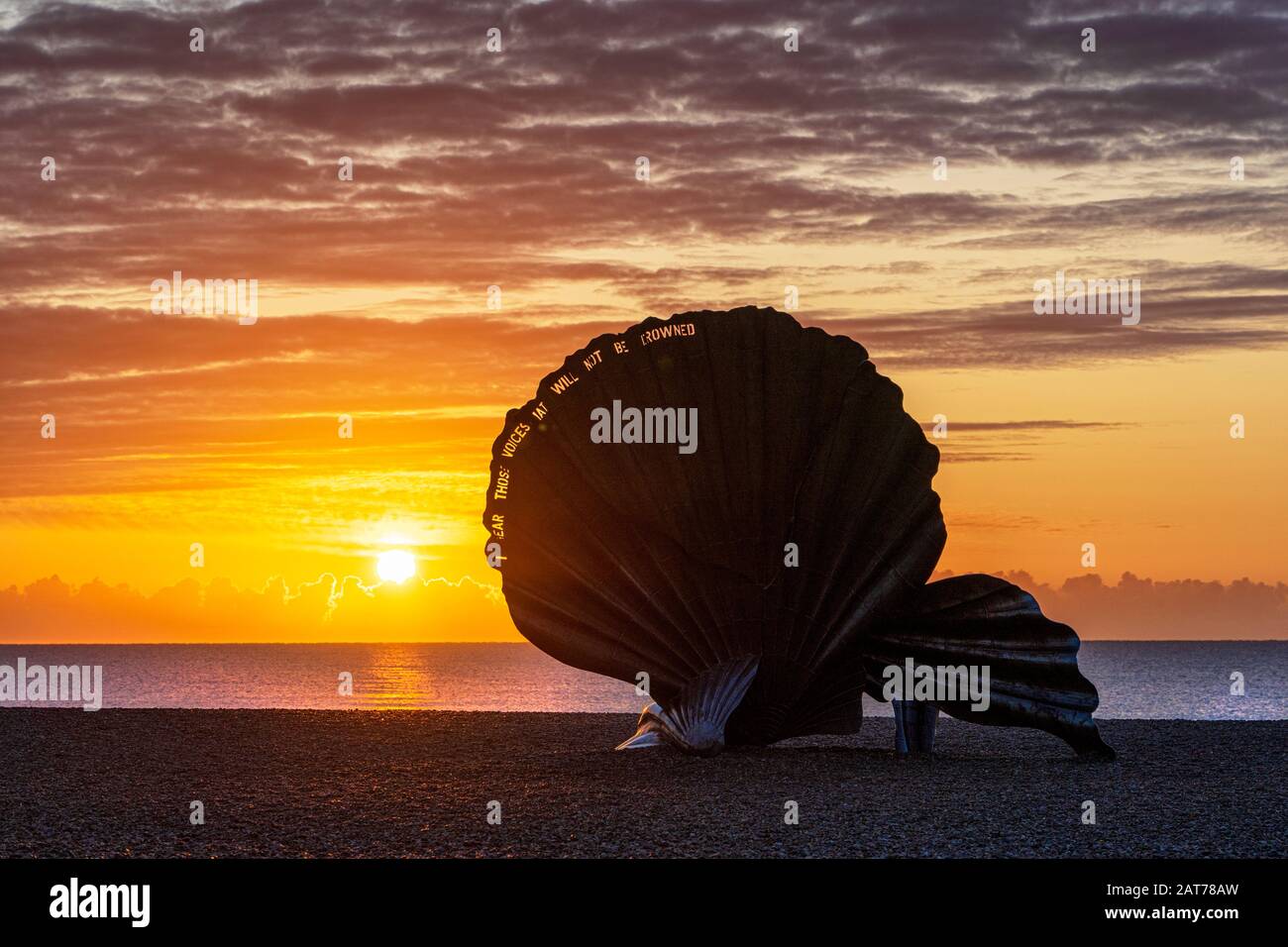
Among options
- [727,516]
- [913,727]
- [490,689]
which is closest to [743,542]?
[727,516]

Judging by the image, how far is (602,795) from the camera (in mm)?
15633

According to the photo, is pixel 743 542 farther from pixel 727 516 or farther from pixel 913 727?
pixel 913 727

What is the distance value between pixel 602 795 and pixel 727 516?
16.4 ft

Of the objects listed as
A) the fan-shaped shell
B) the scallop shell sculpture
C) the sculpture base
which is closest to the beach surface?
the sculpture base

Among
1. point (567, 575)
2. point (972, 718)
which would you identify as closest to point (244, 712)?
point (567, 575)

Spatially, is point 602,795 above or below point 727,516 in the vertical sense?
below

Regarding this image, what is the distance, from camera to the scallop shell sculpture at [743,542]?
19250 millimetres

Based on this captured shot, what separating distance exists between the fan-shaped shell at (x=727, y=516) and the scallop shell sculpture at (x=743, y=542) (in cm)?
2

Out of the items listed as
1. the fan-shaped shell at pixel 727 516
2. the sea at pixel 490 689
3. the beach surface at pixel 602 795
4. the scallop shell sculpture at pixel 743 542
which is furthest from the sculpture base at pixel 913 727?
the sea at pixel 490 689
